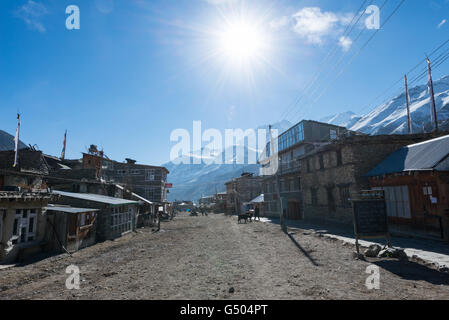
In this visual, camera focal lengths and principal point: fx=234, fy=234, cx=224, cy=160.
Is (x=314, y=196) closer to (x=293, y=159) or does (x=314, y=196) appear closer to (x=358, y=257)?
(x=293, y=159)

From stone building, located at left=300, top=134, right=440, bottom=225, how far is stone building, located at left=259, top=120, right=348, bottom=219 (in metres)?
4.46

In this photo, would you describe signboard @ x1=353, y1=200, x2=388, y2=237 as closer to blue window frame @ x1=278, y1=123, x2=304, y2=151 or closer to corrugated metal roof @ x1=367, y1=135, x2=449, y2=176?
corrugated metal roof @ x1=367, y1=135, x2=449, y2=176

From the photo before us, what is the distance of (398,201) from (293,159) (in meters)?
23.4

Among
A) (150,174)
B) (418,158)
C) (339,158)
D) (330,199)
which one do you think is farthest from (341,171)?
(150,174)

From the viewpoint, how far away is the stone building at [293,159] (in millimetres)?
34500

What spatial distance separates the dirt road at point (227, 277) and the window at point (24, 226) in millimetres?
1978

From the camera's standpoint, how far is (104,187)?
91.1 ft

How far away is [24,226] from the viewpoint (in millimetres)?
12945

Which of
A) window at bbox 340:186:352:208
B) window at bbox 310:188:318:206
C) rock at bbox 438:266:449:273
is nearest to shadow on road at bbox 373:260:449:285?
rock at bbox 438:266:449:273

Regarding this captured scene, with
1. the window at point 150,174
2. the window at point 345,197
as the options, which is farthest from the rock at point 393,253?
the window at point 150,174

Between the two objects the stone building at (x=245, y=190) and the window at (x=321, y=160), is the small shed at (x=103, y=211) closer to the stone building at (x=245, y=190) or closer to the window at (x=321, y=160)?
the window at (x=321, y=160)

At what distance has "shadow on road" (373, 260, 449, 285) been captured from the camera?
7.36 meters
